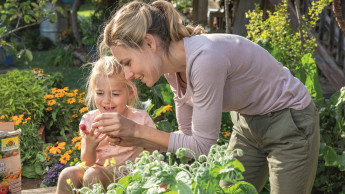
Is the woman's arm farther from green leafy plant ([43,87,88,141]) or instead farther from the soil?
green leafy plant ([43,87,88,141])

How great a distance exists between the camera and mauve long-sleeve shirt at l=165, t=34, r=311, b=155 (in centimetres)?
162

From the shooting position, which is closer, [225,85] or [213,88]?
[213,88]

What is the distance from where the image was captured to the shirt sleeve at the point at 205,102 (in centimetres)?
160

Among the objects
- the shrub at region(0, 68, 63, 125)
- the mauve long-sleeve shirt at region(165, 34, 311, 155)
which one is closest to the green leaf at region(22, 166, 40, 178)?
the shrub at region(0, 68, 63, 125)

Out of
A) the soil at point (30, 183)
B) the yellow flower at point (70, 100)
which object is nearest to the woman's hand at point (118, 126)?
the soil at point (30, 183)

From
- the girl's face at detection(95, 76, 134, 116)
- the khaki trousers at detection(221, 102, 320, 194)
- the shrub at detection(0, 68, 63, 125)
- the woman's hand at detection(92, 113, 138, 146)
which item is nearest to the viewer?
the woman's hand at detection(92, 113, 138, 146)

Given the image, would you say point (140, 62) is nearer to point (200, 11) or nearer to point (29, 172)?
point (29, 172)

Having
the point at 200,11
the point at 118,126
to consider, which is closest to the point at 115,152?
the point at 118,126

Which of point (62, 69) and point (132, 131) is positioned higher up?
point (132, 131)

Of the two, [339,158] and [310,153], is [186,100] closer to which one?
[310,153]

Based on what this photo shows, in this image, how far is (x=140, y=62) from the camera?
1.72 meters

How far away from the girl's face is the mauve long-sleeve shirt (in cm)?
49

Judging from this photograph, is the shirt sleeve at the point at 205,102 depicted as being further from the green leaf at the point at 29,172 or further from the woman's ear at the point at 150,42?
the green leaf at the point at 29,172

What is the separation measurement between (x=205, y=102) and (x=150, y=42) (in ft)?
1.05
